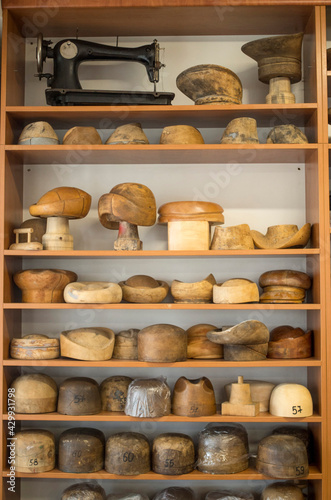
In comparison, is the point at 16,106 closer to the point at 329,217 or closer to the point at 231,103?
the point at 231,103

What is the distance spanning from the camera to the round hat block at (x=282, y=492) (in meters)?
2.59

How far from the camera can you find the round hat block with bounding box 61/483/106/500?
102 inches

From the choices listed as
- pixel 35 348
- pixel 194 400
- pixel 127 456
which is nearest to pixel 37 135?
pixel 35 348

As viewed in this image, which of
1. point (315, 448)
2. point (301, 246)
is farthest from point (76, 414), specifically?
point (301, 246)

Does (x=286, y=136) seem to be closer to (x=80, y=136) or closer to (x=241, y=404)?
(x=80, y=136)

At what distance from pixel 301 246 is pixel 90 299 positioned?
1.11 meters

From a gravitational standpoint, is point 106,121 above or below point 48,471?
above

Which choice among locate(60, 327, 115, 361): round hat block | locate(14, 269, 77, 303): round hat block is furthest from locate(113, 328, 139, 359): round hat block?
locate(14, 269, 77, 303): round hat block

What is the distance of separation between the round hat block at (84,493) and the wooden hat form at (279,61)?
2.11m

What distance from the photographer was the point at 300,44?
2834 millimetres

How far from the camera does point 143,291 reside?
2.76 meters

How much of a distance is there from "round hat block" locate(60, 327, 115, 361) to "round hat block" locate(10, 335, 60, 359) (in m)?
0.05

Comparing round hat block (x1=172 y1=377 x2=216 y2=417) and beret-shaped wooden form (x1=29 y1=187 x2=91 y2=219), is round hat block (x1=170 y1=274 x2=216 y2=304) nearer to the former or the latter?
round hat block (x1=172 y1=377 x2=216 y2=417)

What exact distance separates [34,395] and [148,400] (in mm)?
568
